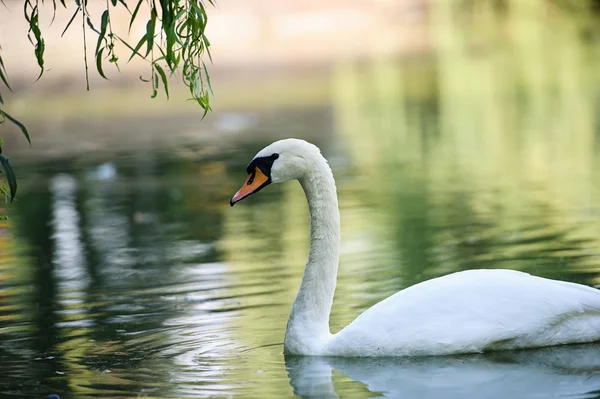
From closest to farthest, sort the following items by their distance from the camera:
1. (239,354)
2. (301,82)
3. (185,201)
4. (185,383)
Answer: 1. (185,383)
2. (239,354)
3. (185,201)
4. (301,82)

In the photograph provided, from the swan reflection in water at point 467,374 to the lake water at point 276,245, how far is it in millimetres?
16

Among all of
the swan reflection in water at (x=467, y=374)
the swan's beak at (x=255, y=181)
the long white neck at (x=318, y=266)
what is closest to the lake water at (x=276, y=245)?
the swan reflection in water at (x=467, y=374)

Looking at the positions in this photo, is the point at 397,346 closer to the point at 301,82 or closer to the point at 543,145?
the point at 543,145

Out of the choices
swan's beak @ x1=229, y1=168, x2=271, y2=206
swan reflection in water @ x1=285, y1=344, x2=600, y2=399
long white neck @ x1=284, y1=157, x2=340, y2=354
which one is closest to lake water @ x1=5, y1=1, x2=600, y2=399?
swan reflection in water @ x1=285, y1=344, x2=600, y2=399

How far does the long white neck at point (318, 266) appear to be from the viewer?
7004 millimetres

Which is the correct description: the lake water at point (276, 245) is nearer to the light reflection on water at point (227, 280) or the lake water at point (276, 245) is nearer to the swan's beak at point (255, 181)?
the light reflection on water at point (227, 280)

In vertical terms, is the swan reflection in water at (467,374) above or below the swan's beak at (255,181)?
below

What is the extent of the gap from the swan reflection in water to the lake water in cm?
2

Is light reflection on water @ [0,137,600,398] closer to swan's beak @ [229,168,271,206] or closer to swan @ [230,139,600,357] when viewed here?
swan @ [230,139,600,357]

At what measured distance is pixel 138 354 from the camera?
7.12 meters

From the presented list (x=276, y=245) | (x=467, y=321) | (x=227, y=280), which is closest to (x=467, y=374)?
(x=467, y=321)

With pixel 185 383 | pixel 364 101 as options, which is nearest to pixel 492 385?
pixel 185 383

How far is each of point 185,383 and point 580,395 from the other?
6.59ft

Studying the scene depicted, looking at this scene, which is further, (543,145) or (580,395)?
(543,145)
